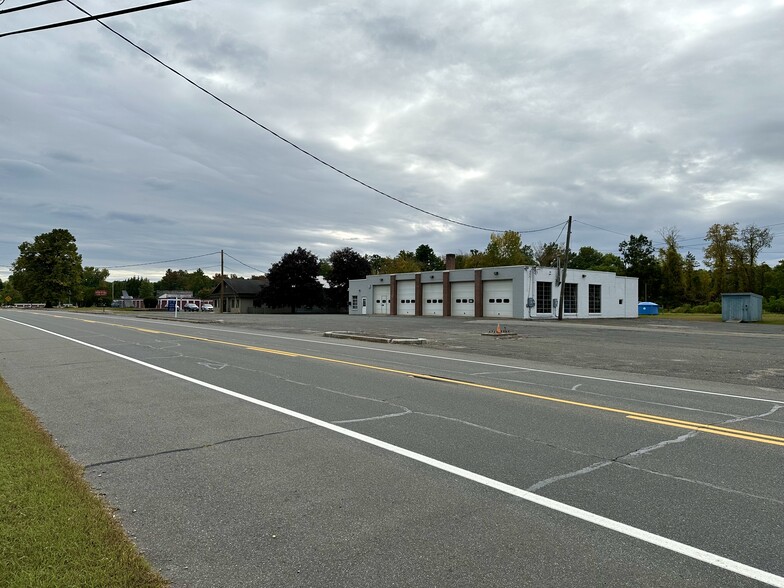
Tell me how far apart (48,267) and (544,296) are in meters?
99.8

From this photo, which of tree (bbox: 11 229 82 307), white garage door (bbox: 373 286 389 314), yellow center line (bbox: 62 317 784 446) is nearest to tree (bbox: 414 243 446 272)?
white garage door (bbox: 373 286 389 314)

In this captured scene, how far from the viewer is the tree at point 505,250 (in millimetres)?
88500

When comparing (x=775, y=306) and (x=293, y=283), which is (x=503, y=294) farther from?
(x=775, y=306)

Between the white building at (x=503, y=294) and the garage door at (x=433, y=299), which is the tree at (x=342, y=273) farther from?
the garage door at (x=433, y=299)

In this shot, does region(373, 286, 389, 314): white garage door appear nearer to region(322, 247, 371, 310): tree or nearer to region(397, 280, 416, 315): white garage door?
region(397, 280, 416, 315): white garage door

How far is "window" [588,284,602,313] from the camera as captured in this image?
55812mm

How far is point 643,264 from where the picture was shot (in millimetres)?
96312

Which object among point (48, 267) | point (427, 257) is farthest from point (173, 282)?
point (427, 257)

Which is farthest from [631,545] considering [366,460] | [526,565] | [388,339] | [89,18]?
[388,339]

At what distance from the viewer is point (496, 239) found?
295 ft

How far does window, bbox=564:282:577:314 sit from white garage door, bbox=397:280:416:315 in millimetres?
17361

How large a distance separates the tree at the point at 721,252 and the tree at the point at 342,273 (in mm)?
54306

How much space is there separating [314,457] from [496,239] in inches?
3440

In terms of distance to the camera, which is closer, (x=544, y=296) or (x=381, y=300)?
(x=544, y=296)
